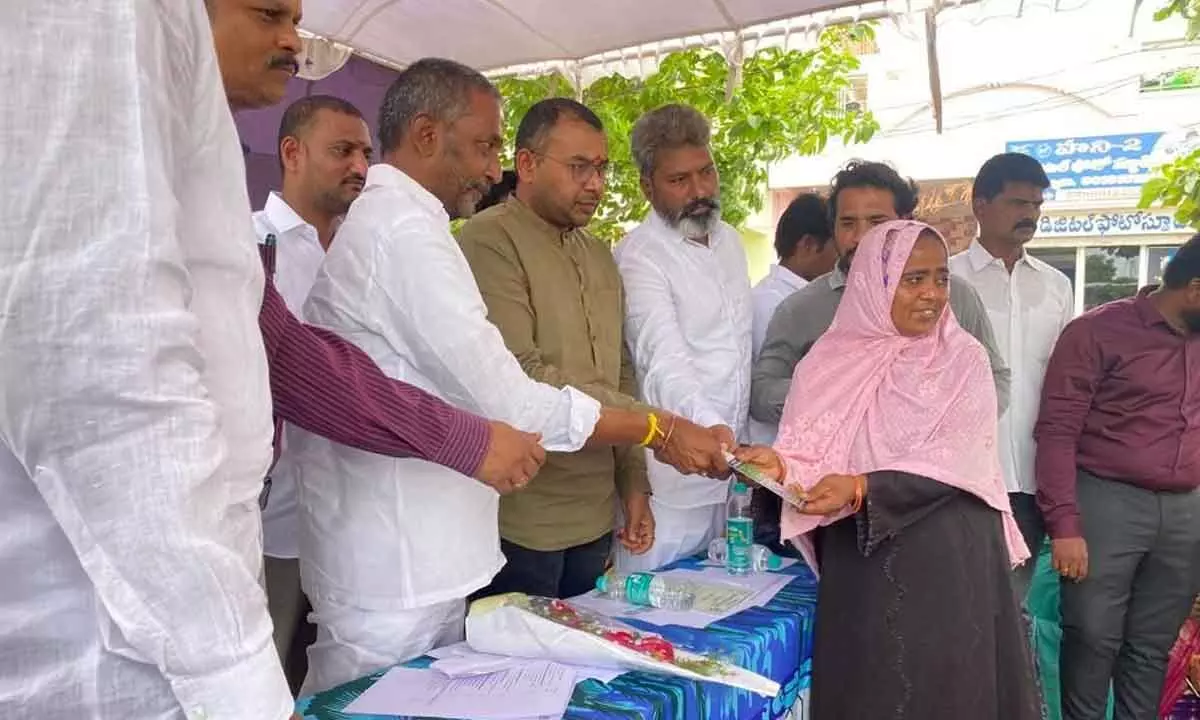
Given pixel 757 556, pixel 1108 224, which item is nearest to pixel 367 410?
pixel 757 556

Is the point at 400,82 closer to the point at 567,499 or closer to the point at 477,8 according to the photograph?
the point at 567,499

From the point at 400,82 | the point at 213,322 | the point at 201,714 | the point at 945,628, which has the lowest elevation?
the point at 945,628

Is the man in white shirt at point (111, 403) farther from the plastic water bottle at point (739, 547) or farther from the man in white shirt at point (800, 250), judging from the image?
the man in white shirt at point (800, 250)

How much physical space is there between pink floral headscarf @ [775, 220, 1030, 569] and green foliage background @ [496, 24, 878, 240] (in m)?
3.08

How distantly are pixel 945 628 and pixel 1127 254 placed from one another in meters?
13.4

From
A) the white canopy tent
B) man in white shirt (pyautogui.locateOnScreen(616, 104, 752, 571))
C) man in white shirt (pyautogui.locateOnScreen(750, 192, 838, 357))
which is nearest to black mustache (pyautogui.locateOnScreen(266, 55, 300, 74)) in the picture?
man in white shirt (pyautogui.locateOnScreen(616, 104, 752, 571))

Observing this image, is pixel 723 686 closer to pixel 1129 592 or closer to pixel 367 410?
pixel 367 410

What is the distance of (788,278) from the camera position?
381cm

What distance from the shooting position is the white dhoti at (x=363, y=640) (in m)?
1.74

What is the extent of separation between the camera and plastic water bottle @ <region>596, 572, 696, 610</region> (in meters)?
2.12

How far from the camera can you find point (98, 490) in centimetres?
79

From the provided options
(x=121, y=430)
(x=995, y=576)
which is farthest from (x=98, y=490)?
(x=995, y=576)

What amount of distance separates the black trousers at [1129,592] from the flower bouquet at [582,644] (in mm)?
2054

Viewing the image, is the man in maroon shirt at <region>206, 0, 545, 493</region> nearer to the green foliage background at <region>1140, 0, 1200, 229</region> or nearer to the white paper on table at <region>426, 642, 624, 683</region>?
the white paper on table at <region>426, 642, 624, 683</region>
